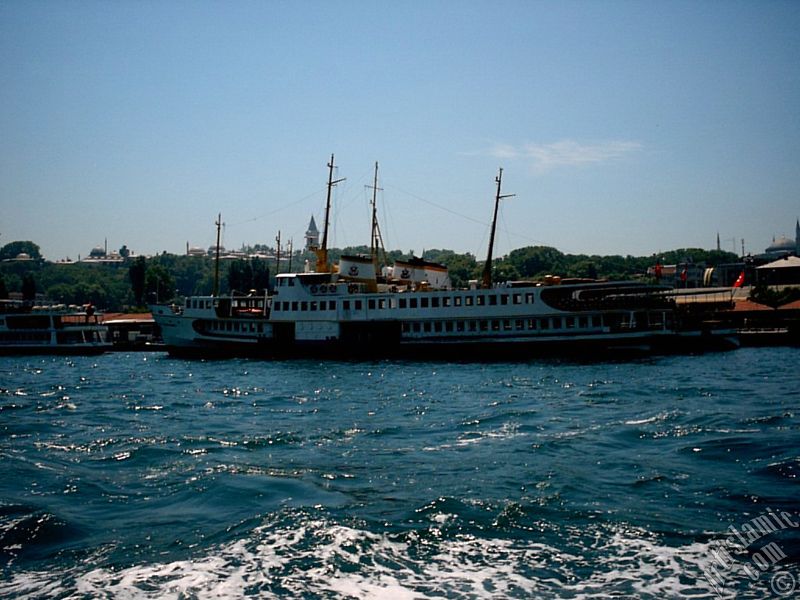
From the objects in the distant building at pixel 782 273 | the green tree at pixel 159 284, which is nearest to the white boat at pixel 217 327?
the green tree at pixel 159 284

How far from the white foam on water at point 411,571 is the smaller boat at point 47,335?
52299 mm

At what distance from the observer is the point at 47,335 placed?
58.8 meters

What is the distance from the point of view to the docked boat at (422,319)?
41.1 m

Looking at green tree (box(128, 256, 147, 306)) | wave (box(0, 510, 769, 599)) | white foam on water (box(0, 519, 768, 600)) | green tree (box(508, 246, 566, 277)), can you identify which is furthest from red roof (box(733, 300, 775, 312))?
green tree (box(508, 246, 566, 277))

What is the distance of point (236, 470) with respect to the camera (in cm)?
1523

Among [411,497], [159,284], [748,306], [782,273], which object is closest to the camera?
[411,497]

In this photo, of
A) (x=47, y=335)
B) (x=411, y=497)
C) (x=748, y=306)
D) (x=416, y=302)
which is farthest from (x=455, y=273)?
(x=411, y=497)

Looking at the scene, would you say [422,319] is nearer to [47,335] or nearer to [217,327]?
[217,327]

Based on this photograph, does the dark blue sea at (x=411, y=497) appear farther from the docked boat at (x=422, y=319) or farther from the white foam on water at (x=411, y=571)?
the docked boat at (x=422, y=319)

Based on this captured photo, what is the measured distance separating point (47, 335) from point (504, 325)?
128 feet

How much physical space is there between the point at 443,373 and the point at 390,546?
973 inches

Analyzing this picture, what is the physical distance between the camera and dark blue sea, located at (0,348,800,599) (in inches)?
376

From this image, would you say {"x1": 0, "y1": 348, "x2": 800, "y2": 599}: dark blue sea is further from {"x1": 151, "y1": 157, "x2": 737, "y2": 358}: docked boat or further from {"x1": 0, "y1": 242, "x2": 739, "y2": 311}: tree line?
{"x1": 0, "y1": 242, "x2": 739, "y2": 311}: tree line

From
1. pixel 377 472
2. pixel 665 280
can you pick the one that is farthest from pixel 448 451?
pixel 665 280
